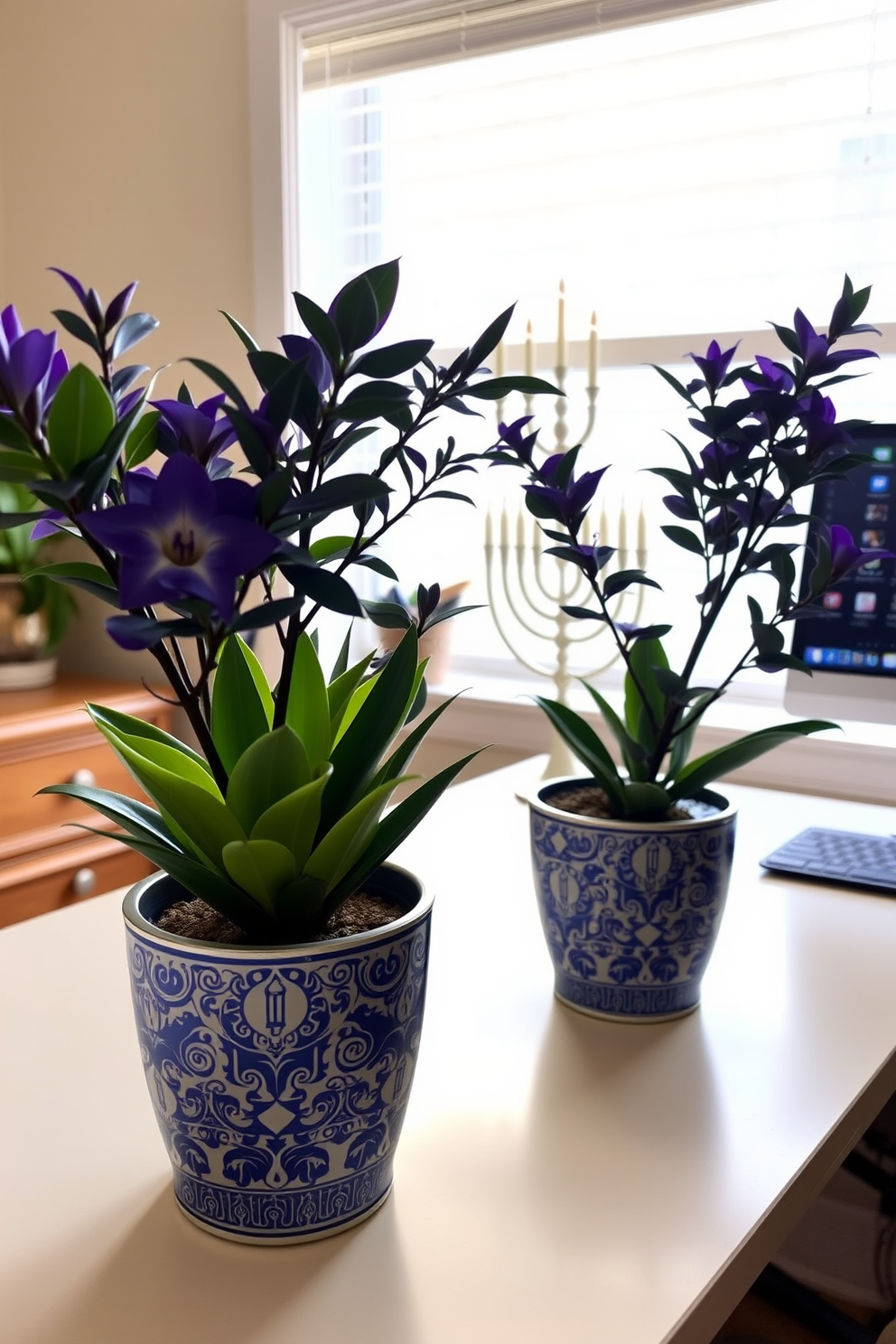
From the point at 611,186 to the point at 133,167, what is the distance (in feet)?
3.04

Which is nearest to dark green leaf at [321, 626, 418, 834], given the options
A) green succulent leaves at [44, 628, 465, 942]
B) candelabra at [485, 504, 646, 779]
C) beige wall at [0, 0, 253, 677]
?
green succulent leaves at [44, 628, 465, 942]

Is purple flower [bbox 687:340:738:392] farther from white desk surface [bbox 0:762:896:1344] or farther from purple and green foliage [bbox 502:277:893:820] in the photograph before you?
white desk surface [bbox 0:762:896:1344]

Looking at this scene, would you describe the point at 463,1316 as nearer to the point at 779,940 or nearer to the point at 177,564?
the point at 177,564

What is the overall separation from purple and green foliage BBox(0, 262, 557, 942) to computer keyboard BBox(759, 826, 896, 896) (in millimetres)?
639

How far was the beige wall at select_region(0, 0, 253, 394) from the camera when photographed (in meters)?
2.06

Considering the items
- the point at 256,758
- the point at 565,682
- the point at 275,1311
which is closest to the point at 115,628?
the point at 256,758

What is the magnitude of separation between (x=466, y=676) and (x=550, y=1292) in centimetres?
166

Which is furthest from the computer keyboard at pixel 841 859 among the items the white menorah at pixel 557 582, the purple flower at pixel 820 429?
the purple flower at pixel 820 429

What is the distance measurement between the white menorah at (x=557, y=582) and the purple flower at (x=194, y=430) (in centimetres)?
73

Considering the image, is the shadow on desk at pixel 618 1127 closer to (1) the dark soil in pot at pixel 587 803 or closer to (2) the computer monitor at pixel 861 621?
(1) the dark soil in pot at pixel 587 803

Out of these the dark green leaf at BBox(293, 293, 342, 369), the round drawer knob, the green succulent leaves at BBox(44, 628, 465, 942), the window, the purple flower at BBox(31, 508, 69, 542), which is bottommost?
the round drawer knob

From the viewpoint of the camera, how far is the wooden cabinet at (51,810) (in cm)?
187

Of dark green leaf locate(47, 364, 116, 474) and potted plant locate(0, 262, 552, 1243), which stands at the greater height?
dark green leaf locate(47, 364, 116, 474)

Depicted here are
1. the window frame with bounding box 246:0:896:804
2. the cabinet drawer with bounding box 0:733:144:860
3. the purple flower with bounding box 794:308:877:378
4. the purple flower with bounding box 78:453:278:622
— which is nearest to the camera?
the purple flower with bounding box 78:453:278:622
